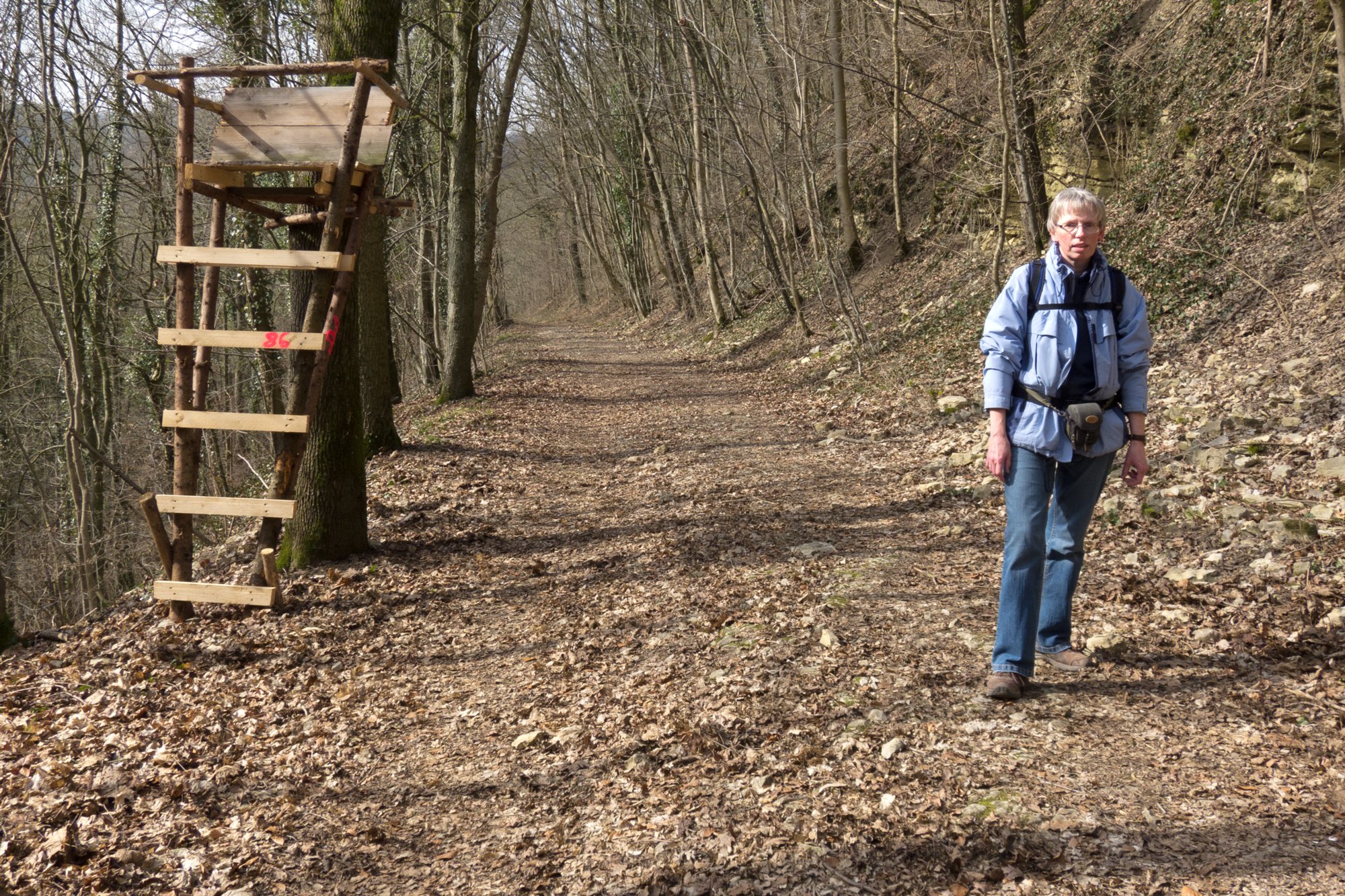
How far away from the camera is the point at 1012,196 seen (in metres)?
14.5

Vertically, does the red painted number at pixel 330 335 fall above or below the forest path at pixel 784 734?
above

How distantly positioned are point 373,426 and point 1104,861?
941cm

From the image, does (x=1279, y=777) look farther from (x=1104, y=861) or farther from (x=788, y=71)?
(x=788, y=71)

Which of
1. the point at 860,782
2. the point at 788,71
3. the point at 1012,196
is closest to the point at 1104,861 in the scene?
the point at 860,782

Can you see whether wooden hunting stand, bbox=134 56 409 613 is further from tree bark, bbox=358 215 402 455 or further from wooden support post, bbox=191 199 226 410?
tree bark, bbox=358 215 402 455

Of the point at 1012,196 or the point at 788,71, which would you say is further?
the point at 788,71

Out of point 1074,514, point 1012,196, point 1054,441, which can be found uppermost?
point 1012,196

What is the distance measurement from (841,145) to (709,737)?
15114mm

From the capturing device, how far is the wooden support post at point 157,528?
19.4 ft

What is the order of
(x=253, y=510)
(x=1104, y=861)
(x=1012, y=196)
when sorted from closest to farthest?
(x=1104, y=861), (x=253, y=510), (x=1012, y=196)

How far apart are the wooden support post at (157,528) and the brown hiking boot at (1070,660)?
544 centimetres

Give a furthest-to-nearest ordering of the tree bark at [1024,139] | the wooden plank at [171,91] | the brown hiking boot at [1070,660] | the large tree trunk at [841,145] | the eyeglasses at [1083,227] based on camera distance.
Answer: the large tree trunk at [841,145]
the tree bark at [1024,139]
the wooden plank at [171,91]
the brown hiking boot at [1070,660]
the eyeglasses at [1083,227]

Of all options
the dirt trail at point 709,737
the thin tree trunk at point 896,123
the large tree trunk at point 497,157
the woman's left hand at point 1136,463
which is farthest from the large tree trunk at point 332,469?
the thin tree trunk at point 896,123

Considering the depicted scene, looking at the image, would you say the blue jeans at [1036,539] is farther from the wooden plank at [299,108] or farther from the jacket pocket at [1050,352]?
the wooden plank at [299,108]
